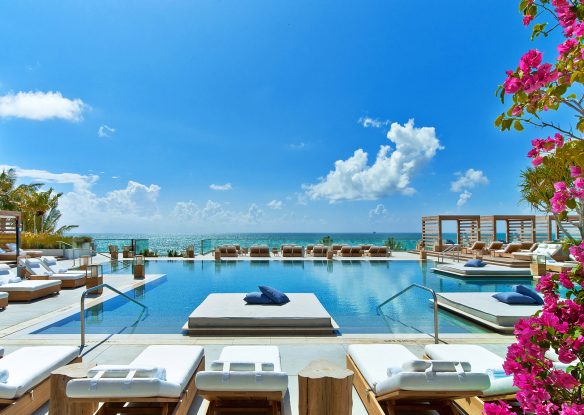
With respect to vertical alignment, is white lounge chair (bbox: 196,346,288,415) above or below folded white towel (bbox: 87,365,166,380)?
below

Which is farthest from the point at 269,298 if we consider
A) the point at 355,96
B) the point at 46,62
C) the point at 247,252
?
the point at 355,96

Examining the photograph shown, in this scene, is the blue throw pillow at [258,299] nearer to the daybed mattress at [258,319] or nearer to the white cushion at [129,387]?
the daybed mattress at [258,319]

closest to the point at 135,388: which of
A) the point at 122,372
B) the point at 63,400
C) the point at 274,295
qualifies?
the point at 122,372

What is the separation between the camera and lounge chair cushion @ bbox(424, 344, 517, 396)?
297 cm

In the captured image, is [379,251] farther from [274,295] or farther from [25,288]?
[25,288]

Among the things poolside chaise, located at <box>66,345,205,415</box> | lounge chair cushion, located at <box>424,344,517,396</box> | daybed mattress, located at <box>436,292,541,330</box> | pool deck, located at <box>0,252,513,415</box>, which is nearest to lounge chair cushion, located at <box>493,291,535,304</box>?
daybed mattress, located at <box>436,292,541,330</box>

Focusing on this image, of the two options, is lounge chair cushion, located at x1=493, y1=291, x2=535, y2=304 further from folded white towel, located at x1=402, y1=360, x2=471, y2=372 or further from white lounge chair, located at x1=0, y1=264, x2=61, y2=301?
white lounge chair, located at x1=0, y1=264, x2=61, y2=301

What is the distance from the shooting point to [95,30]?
1469 cm

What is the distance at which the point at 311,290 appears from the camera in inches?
410

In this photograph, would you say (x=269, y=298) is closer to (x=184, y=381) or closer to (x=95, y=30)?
(x=184, y=381)

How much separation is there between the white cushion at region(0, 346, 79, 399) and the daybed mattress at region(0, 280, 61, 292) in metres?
5.82

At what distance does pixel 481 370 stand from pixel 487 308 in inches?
155

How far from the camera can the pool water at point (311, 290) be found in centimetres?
659

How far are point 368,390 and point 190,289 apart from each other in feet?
27.2
